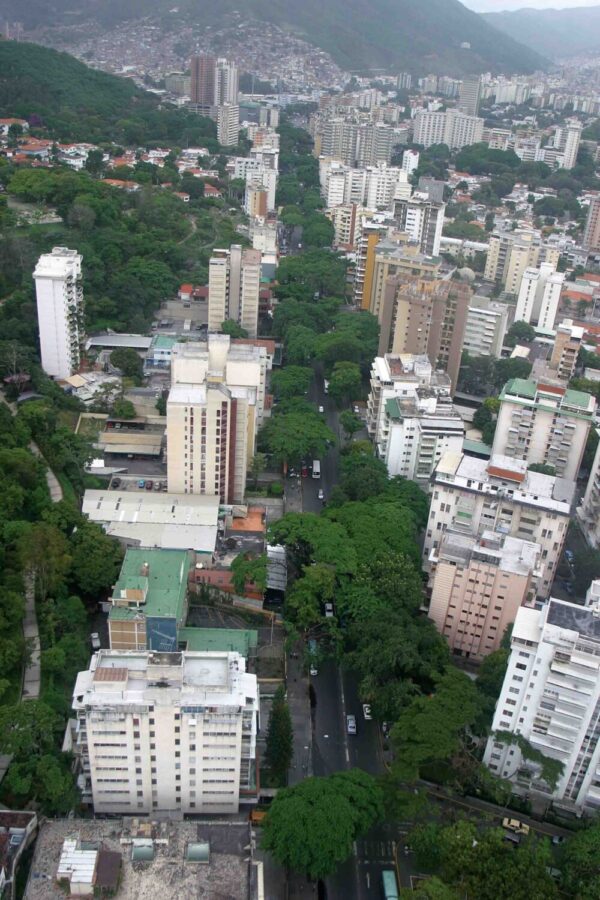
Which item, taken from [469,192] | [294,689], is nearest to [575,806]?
[294,689]

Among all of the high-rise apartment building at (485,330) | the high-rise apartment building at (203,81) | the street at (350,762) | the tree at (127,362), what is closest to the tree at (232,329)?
the tree at (127,362)

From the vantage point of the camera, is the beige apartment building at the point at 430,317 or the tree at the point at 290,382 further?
the beige apartment building at the point at 430,317

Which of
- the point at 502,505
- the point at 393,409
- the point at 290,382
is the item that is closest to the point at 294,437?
the point at 393,409

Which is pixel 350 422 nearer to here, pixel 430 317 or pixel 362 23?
pixel 430 317

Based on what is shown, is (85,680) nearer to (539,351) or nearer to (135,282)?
(135,282)

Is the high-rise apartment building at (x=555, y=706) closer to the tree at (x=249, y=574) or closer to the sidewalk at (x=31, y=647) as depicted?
the tree at (x=249, y=574)

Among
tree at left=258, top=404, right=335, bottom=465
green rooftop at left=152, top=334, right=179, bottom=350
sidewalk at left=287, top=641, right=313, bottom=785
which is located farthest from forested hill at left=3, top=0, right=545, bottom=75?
sidewalk at left=287, top=641, right=313, bottom=785

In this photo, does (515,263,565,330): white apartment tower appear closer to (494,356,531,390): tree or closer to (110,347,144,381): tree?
(494,356,531,390): tree
